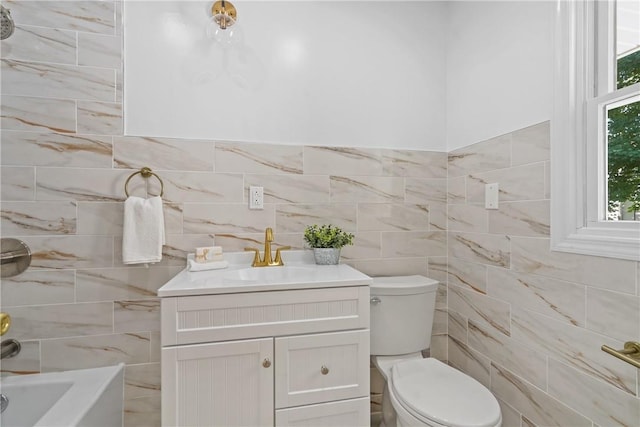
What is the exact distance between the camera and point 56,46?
4.68 ft

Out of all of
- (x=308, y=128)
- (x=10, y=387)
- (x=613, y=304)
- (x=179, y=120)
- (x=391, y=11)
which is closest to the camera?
(x=613, y=304)

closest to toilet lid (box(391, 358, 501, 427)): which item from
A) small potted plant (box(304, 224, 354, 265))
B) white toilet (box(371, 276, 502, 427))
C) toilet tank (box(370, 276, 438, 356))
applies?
white toilet (box(371, 276, 502, 427))

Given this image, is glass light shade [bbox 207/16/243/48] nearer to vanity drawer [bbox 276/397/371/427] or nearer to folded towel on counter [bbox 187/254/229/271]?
folded towel on counter [bbox 187/254/229/271]

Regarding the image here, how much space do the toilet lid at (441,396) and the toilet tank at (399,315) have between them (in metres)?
0.11

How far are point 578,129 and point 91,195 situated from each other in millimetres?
2003

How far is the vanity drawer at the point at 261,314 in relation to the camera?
110cm

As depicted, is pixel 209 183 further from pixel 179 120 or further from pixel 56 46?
pixel 56 46

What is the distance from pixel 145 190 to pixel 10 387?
0.95 metres

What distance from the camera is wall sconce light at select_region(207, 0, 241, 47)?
149cm

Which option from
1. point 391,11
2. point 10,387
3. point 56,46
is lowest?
→ point 10,387

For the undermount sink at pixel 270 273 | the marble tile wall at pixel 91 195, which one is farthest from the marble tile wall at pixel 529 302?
the marble tile wall at pixel 91 195

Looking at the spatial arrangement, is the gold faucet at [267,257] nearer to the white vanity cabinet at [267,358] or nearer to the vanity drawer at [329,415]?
the white vanity cabinet at [267,358]

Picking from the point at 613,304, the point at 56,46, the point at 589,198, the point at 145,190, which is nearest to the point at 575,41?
the point at 589,198

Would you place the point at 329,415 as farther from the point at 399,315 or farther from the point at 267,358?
the point at 399,315
